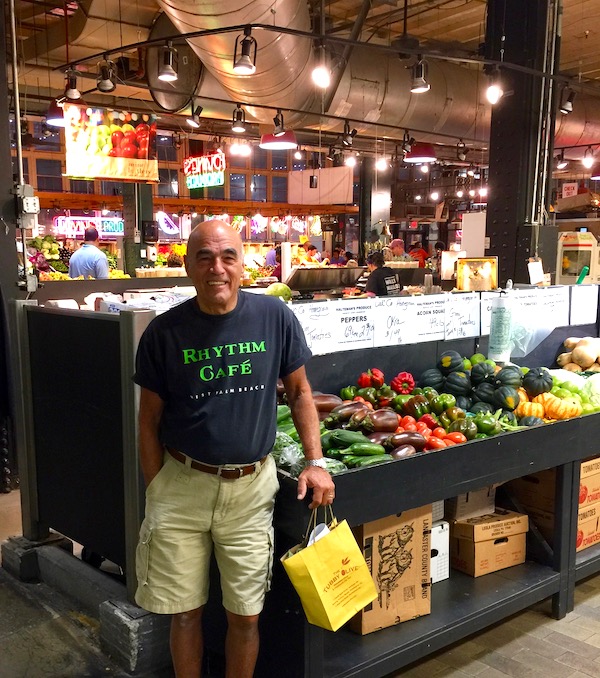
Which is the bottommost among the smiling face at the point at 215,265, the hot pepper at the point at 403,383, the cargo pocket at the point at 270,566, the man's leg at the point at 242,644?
the man's leg at the point at 242,644

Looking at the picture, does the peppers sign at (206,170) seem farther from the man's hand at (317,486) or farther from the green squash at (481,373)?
the man's hand at (317,486)

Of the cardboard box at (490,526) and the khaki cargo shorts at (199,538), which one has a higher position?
the khaki cargo shorts at (199,538)

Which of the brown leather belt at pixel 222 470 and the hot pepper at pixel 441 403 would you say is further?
the hot pepper at pixel 441 403

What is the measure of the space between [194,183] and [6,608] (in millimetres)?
12123

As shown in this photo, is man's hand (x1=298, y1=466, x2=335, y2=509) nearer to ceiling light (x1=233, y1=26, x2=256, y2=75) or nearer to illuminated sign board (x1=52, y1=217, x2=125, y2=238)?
ceiling light (x1=233, y1=26, x2=256, y2=75)

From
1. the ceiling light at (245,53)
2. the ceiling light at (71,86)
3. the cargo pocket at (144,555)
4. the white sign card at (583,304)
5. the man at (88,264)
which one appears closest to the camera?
the cargo pocket at (144,555)

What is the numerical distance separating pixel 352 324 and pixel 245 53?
3183 millimetres

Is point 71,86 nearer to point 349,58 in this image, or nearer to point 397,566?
point 349,58

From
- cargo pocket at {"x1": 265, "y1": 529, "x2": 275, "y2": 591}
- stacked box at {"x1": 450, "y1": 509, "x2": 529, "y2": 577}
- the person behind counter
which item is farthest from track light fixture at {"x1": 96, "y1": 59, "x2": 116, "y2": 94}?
cargo pocket at {"x1": 265, "y1": 529, "x2": 275, "y2": 591}

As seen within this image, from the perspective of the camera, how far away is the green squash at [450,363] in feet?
12.7

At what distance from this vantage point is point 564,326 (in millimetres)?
4852

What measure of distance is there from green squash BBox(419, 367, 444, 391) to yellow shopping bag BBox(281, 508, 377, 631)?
1.60m

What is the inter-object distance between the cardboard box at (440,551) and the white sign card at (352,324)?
1017 mm

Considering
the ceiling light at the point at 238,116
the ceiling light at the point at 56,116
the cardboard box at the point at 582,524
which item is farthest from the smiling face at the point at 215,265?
the ceiling light at the point at 56,116
